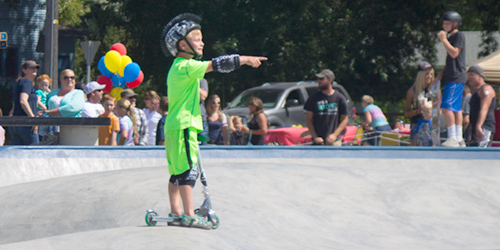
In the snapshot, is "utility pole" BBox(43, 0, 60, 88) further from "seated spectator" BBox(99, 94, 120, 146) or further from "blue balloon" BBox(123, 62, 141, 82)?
"seated spectator" BBox(99, 94, 120, 146)

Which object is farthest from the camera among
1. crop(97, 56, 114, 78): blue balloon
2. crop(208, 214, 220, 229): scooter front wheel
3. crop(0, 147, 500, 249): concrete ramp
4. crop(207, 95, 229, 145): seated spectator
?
crop(97, 56, 114, 78): blue balloon

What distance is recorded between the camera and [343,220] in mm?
7328

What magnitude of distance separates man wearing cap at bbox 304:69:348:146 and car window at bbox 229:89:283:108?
22.0 feet

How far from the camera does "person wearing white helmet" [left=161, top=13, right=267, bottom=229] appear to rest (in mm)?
5930

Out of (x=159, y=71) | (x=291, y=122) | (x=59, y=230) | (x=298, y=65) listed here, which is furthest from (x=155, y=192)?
(x=159, y=71)

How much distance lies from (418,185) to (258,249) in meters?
3.38

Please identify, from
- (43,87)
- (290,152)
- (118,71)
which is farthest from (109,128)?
(290,152)

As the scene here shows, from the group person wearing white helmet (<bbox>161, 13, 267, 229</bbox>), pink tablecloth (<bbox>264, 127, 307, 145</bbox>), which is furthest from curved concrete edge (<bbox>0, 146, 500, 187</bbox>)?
person wearing white helmet (<bbox>161, 13, 267, 229</bbox>)

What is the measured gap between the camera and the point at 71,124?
10312mm

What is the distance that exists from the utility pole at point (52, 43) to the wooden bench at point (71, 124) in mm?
6990

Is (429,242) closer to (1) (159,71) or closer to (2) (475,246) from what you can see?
(2) (475,246)

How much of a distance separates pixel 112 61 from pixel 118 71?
9.0 inches

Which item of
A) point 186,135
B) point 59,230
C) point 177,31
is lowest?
point 59,230

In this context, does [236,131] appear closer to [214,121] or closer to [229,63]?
[214,121]
